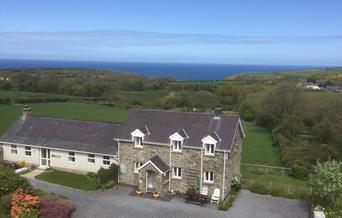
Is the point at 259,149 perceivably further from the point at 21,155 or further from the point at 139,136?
the point at 21,155

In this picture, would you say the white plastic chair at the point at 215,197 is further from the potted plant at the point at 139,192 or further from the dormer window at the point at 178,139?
the potted plant at the point at 139,192

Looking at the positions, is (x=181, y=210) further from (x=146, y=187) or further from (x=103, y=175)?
(x=103, y=175)

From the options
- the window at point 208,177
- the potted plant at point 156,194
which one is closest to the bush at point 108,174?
the potted plant at point 156,194

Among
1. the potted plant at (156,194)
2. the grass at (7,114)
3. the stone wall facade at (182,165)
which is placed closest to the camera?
the stone wall facade at (182,165)

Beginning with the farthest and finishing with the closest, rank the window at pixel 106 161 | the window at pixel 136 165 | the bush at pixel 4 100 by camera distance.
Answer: the bush at pixel 4 100 → the window at pixel 106 161 → the window at pixel 136 165

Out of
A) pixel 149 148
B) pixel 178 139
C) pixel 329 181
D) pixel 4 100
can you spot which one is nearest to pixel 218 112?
pixel 178 139

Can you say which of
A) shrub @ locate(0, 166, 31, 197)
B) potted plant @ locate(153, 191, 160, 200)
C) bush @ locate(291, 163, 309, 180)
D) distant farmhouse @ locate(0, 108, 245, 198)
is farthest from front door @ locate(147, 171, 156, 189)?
bush @ locate(291, 163, 309, 180)

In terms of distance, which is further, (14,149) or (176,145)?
(14,149)
